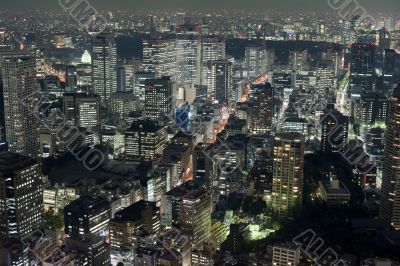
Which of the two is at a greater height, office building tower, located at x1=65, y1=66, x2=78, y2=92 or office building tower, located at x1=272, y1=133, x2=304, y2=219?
office building tower, located at x1=65, y1=66, x2=78, y2=92

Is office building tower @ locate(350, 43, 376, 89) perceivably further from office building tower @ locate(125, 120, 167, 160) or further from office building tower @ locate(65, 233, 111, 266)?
office building tower @ locate(65, 233, 111, 266)

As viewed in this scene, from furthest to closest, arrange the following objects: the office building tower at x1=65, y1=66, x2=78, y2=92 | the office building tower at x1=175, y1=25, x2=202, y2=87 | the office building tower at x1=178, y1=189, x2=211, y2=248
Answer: the office building tower at x1=175, y1=25, x2=202, y2=87
the office building tower at x1=65, y1=66, x2=78, y2=92
the office building tower at x1=178, y1=189, x2=211, y2=248

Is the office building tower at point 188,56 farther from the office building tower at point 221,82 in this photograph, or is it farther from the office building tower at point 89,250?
the office building tower at point 89,250

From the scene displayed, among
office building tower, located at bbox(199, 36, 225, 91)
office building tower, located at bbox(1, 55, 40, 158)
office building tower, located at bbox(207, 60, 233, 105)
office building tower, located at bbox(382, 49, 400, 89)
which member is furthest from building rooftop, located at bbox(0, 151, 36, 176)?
office building tower, located at bbox(382, 49, 400, 89)

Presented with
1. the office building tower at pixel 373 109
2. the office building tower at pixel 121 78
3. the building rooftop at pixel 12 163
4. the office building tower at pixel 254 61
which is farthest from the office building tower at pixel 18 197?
the office building tower at pixel 254 61

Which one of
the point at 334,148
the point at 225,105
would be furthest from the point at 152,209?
the point at 225,105

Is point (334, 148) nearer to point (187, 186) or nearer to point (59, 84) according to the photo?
point (187, 186)
